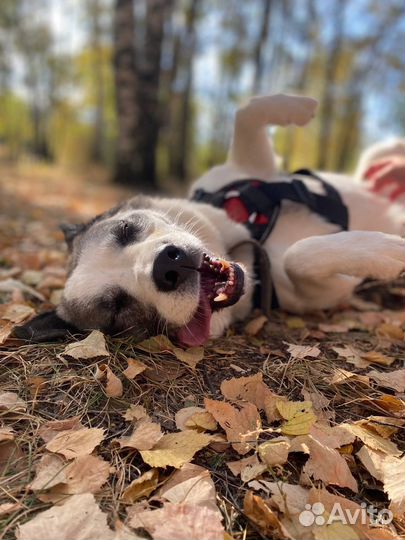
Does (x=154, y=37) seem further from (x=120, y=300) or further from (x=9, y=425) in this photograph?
(x=9, y=425)

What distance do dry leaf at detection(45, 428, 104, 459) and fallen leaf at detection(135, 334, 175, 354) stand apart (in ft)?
2.15

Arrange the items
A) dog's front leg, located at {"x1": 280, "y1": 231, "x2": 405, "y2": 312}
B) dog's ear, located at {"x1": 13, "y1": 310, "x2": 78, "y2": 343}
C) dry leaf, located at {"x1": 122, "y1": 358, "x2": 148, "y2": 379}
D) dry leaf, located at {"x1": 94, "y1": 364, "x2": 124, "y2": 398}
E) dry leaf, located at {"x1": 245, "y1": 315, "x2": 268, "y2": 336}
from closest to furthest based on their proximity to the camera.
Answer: dry leaf, located at {"x1": 94, "y1": 364, "x2": 124, "y2": 398}, dry leaf, located at {"x1": 122, "y1": 358, "x2": 148, "y2": 379}, dog's ear, located at {"x1": 13, "y1": 310, "x2": 78, "y2": 343}, dog's front leg, located at {"x1": 280, "y1": 231, "x2": 405, "y2": 312}, dry leaf, located at {"x1": 245, "y1": 315, "x2": 268, "y2": 336}

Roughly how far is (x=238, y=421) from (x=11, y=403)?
0.85 meters

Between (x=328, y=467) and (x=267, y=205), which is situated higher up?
(x=267, y=205)

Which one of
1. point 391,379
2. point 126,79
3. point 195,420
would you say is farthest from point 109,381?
point 126,79

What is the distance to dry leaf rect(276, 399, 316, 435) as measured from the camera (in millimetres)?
1615

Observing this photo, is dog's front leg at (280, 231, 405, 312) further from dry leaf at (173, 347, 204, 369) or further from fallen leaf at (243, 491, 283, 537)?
fallen leaf at (243, 491, 283, 537)

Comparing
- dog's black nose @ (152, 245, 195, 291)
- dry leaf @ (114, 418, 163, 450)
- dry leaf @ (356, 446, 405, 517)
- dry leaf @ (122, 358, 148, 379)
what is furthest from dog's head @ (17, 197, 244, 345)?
dry leaf @ (356, 446, 405, 517)

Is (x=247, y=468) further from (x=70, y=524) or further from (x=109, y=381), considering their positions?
(x=109, y=381)

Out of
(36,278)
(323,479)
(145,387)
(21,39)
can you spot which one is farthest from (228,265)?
(21,39)

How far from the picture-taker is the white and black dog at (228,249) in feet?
7.27

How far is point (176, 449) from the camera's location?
5.01 ft

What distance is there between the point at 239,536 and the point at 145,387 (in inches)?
31.0

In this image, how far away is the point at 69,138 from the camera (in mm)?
40281
